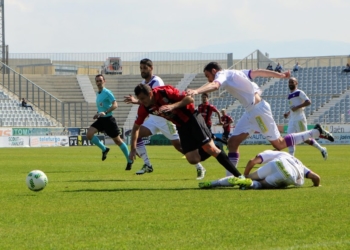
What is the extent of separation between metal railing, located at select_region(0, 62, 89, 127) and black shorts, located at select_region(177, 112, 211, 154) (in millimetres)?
44582

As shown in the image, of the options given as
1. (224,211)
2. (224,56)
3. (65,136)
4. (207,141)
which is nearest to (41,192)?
(207,141)

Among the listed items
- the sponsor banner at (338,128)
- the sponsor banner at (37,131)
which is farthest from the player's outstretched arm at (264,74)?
the sponsor banner at (37,131)

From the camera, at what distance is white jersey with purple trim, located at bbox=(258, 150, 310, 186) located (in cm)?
1132

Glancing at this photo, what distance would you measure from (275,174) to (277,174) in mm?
36

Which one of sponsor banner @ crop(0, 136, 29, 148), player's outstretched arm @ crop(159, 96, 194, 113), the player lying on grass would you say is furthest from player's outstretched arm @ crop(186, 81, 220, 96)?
sponsor banner @ crop(0, 136, 29, 148)

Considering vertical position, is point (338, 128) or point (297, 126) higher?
point (297, 126)

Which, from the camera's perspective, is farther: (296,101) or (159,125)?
(296,101)

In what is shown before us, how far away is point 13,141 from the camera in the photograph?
47.6 metres

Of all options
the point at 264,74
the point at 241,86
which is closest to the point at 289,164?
the point at 241,86

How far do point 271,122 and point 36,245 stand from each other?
7.91 m

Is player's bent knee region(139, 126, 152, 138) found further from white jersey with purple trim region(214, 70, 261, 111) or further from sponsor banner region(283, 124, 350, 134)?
sponsor banner region(283, 124, 350, 134)

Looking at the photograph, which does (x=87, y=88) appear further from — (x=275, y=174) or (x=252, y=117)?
(x=275, y=174)

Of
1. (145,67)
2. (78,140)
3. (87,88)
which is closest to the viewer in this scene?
(145,67)

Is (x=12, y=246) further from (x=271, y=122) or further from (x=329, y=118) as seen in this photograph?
(x=329, y=118)
